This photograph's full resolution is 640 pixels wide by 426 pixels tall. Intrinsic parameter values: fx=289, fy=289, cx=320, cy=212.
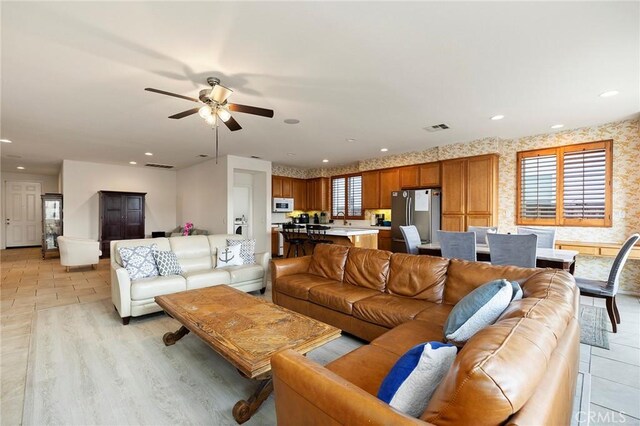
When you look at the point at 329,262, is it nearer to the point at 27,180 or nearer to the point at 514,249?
the point at 514,249

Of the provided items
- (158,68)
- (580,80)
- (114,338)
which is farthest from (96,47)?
(580,80)

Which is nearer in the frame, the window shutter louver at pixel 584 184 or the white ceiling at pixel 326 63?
the white ceiling at pixel 326 63

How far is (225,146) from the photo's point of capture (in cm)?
562

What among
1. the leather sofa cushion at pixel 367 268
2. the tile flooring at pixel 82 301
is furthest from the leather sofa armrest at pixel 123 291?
the leather sofa cushion at pixel 367 268

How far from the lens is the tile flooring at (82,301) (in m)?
1.85

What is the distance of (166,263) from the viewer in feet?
12.1

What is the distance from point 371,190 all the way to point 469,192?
2.33 meters

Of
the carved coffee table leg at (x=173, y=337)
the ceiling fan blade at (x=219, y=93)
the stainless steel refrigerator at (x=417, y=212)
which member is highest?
the ceiling fan blade at (x=219, y=93)

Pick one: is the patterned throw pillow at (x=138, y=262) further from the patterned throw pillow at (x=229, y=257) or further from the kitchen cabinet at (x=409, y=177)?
the kitchen cabinet at (x=409, y=177)

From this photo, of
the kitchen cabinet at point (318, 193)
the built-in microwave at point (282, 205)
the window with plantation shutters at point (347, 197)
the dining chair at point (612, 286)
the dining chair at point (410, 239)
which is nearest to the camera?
the dining chair at point (612, 286)

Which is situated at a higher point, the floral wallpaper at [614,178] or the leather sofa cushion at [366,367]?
the floral wallpaper at [614,178]

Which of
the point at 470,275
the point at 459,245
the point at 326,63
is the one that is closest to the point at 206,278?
the point at 326,63

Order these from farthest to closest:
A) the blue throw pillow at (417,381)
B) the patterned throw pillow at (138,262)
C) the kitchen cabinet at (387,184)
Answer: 1. the kitchen cabinet at (387,184)
2. the patterned throw pillow at (138,262)
3. the blue throw pillow at (417,381)

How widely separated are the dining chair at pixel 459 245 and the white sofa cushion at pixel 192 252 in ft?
10.7
